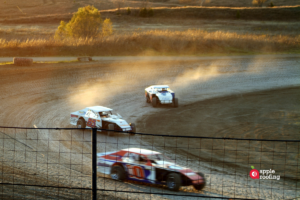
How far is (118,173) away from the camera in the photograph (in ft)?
30.1

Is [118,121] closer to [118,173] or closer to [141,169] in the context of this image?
[118,173]

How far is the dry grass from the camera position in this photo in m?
37.6

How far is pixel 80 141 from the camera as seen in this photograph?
1360 centimetres

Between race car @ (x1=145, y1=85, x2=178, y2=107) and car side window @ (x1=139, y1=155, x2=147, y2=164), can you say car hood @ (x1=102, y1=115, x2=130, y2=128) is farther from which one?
race car @ (x1=145, y1=85, x2=178, y2=107)

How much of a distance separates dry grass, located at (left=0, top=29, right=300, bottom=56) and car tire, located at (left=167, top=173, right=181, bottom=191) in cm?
3147

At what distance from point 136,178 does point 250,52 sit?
4076 cm

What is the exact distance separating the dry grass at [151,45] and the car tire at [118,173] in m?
30.3

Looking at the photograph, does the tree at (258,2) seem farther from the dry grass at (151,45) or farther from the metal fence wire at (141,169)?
the metal fence wire at (141,169)

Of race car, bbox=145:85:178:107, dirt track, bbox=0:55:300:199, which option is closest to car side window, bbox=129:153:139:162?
dirt track, bbox=0:55:300:199

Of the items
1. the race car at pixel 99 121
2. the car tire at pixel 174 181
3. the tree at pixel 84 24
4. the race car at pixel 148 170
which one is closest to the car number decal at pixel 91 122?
the race car at pixel 99 121

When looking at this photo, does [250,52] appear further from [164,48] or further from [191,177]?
[191,177]

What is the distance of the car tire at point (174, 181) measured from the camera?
8.43 m

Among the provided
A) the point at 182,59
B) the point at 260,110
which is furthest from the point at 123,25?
the point at 260,110

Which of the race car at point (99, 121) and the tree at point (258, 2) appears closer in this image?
the race car at point (99, 121)
